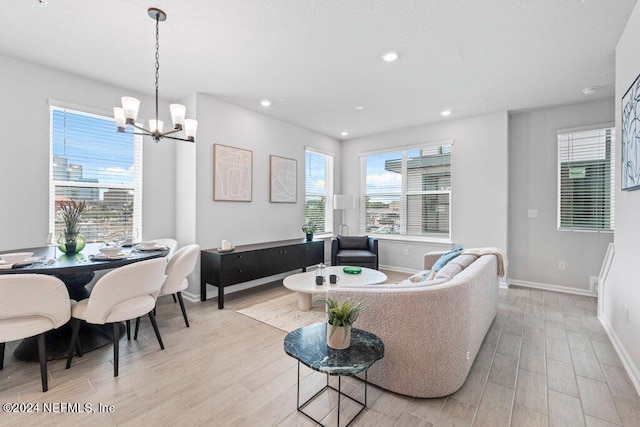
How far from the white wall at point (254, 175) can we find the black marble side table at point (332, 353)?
2.58m

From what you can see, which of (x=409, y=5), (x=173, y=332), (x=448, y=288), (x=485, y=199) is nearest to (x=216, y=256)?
(x=173, y=332)

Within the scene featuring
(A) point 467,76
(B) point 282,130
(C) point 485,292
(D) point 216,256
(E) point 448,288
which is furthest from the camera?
(B) point 282,130

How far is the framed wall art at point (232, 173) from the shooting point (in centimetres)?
402

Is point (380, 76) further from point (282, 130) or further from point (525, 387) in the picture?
point (525, 387)

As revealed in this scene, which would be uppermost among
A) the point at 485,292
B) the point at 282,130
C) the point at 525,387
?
the point at 282,130

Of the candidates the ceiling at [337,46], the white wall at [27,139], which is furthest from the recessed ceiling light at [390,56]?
the white wall at [27,139]

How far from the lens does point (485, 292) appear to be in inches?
96.5

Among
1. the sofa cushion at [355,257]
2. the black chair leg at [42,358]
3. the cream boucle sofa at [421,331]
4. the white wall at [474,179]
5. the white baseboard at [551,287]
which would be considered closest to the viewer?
the cream boucle sofa at [421,331]

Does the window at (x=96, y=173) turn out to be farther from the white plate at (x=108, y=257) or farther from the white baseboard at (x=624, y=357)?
the white baseboard at (x=624, y=357)

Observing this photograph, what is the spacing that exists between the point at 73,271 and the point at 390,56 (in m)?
3.30

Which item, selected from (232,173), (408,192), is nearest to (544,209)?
(408,192)

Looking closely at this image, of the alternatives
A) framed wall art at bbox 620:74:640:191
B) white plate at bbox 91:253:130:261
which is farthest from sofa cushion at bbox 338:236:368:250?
white plate at bbox 91:253:130:261

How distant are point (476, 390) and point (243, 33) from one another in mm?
3342

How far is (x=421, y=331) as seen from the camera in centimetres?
177
